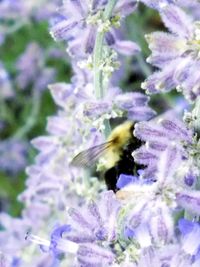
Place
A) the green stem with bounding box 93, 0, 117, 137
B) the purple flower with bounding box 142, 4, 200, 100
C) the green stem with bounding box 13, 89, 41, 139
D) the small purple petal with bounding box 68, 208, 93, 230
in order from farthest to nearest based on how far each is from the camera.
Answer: the green stem with bounding box 13, 89, 41, 139 → the green stem with bounding box 93, 0, 117, 137 → the small purple petal with bounding box 68, 208, 93, 230 → the purple flower with bounding box 142, 4, 200, 100

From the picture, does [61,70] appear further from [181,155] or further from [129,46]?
[181,155]

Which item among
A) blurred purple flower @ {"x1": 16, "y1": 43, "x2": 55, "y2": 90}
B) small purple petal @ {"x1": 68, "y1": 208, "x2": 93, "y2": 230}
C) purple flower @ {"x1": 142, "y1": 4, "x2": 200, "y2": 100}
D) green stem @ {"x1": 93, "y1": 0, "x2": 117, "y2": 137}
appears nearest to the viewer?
purple flower @ {"x1": 142, "y1": 4, "x2": 200, "y2": 100}

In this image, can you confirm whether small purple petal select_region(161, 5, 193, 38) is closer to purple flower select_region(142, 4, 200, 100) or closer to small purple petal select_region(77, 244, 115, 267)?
purple flower select_region(142, 4, 200, 100)

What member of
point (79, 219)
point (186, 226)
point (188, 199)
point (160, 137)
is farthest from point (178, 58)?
point (79, 219)

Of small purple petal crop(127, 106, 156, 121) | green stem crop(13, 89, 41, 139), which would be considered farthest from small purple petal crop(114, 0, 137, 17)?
green stem crop(13, 89, 41, 139)

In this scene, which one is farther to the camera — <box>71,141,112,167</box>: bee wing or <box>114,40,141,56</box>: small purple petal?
<box>114,40,141,56</box>: small purple petal

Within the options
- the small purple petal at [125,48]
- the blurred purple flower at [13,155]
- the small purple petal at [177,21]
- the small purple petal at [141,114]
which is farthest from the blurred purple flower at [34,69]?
the small purple petal at [177,21]
